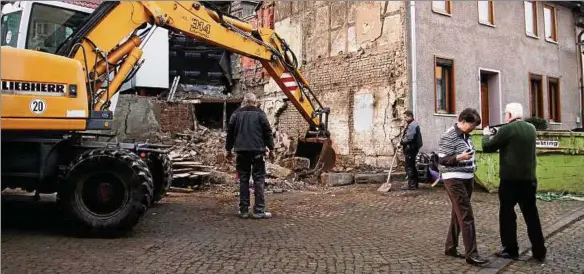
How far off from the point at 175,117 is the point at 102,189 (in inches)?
444

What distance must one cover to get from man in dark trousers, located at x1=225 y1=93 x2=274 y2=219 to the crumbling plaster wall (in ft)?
22.6

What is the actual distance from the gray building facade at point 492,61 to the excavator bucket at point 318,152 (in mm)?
2674

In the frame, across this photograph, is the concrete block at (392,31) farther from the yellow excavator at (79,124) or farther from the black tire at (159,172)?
the yellow excavator at (79,124)

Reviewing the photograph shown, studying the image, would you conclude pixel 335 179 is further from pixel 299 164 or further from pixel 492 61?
pixel 492 61

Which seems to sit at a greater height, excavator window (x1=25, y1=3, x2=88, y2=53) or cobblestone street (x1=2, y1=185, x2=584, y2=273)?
excavator window (x1=25, y1=3, x2=88, y2=53)

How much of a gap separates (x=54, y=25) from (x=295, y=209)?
15.3 ft

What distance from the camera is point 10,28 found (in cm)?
696

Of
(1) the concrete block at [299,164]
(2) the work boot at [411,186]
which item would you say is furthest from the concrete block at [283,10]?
(2) the work boot at [411,186]

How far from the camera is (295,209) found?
8.62 metres

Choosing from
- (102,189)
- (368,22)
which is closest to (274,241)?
A: (102,189)

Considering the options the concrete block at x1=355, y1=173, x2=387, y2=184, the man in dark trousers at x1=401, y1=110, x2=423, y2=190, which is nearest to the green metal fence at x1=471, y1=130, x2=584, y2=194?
the man in dark trousers at x1=401, y1=110, x2=423, y2=190

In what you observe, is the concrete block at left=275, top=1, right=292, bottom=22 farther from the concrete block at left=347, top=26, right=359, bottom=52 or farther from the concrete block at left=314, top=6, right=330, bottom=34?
the concrete block at left=347, top=26, right=359, bottom=52

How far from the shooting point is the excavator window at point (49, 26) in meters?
6.91

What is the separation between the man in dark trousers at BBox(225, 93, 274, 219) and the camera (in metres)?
7.62
